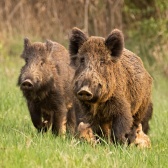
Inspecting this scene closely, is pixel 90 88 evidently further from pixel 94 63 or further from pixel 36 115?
pixel 36 115

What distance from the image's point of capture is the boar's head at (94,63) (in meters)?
7.91

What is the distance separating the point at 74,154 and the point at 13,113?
4462 millimetres

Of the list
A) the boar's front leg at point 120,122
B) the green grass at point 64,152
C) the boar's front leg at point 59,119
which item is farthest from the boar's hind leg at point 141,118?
the boar's front leg at point 59,119

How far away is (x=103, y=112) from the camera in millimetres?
8562

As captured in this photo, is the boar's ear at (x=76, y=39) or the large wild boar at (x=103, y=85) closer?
the large wild boar at (x=103, y=85)

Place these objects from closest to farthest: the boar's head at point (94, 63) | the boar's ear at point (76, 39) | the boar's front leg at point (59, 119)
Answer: the boar's head at point (94, 63) → the boar's ear at point (76, 39) → the boar's front leg at point (59, 119)

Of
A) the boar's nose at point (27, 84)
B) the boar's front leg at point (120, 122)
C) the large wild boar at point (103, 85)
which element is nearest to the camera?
the large wild boar at point (103, 85)

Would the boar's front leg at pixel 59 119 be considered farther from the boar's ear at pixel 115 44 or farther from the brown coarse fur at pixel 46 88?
the boar's ear at pixel 115 44

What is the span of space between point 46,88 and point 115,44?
2142mm

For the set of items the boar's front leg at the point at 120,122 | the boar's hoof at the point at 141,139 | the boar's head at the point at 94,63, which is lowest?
the boar's hoof at the point at 141,139

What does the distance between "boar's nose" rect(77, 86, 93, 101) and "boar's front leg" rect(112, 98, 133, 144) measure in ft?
2.45

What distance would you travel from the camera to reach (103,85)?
811 cm

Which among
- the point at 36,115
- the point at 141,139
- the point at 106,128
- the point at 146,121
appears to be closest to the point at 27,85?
the point at 36,115

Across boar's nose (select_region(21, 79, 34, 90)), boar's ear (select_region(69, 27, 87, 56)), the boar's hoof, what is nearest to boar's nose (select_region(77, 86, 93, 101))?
boar's ear (select_region(69, 27, 87, 56))
